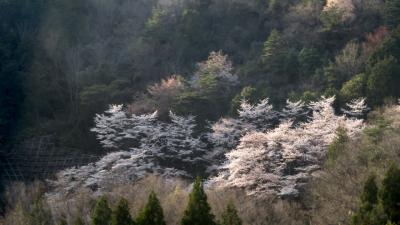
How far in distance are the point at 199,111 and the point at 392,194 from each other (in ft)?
45.8

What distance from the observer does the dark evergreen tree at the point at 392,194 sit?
12.8 meters

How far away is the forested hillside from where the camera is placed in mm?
16891

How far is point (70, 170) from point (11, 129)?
7.29 metres

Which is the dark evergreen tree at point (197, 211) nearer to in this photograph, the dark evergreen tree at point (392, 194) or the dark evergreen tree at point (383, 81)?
the dark evergreen tree at point (392, 194)

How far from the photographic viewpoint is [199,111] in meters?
26.0

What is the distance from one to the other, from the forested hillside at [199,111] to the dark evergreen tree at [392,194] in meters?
0.03

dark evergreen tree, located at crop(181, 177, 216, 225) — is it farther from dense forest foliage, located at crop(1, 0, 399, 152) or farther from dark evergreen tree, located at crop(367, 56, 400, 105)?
dark evergreen tree, located at crop(367, 56, 400, 105)

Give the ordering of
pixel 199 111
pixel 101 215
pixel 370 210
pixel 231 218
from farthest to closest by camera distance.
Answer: pixel 199 111 → pixel 101 215 → pixel 231 218 → pixel 370 210

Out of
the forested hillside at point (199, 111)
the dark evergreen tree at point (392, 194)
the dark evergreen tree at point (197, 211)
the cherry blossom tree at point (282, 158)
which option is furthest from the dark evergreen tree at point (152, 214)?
the dark evergreen tree at point (392, 194)

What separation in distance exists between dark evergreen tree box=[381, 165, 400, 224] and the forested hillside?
3 centimetres

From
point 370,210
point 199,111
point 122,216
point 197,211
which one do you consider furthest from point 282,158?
point 199,111

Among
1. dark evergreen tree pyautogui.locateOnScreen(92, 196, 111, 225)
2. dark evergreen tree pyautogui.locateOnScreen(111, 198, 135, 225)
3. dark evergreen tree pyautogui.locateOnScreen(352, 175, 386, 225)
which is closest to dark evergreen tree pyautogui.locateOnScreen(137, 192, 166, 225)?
dark evergreen tree pyautogui.locateOnScreen(111, 198, 135, 225)

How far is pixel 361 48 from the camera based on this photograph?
2695 cm

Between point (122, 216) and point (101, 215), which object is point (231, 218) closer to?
point (122, 216)
